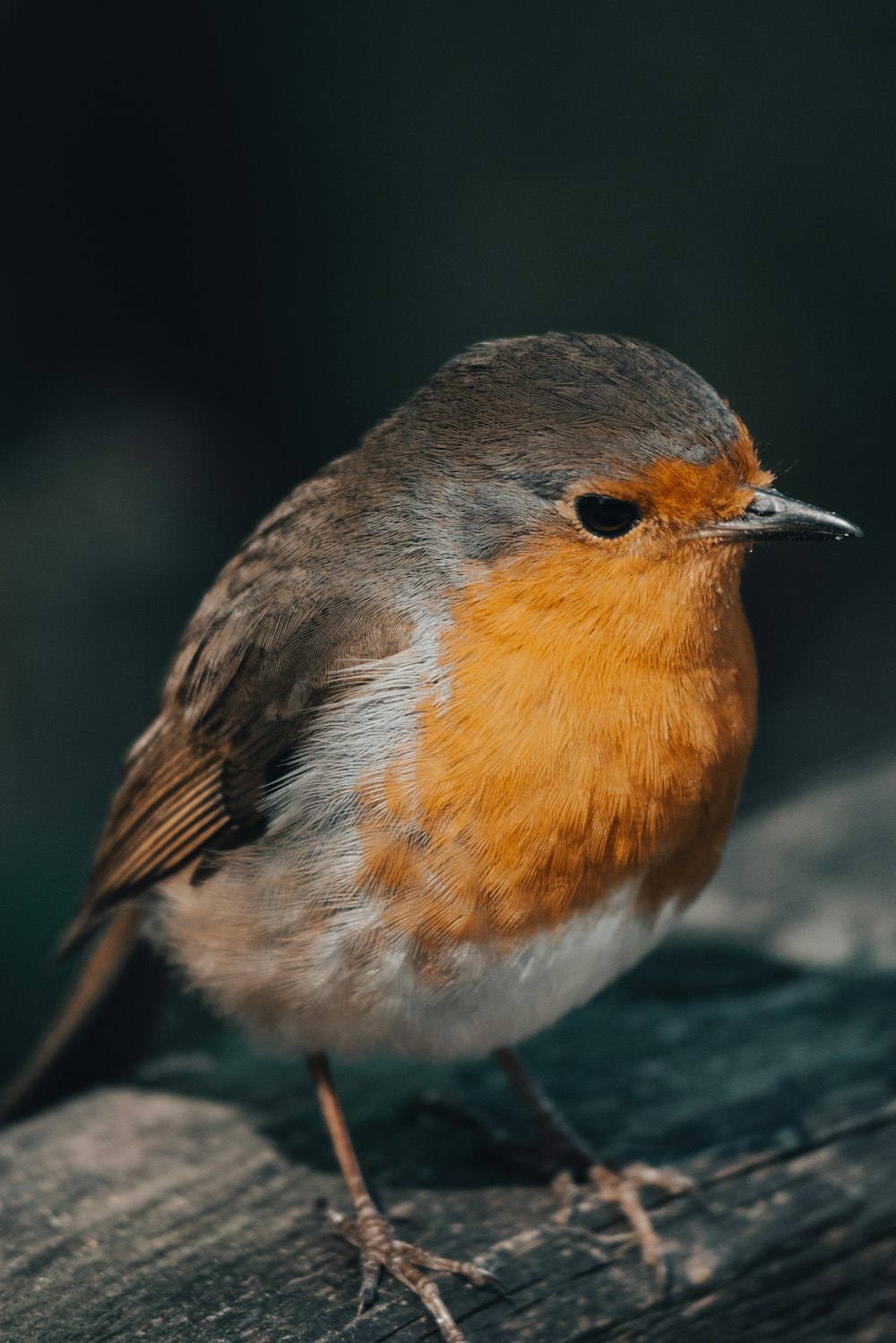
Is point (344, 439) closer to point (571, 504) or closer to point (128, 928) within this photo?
point (128, 928)

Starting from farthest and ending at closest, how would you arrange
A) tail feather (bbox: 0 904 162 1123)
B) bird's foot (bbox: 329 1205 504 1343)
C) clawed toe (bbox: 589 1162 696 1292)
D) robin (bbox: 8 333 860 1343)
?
tail feather (bbox: 0 904 162 1123) < clawed toe (bbox: 589 1162 696 1292) < robin (bbox: 8 333 860 1343) < bird's foot (bbox: 329 1205 504 1343)

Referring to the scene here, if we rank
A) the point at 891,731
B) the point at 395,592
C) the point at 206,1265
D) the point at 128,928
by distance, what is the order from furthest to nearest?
the point at 891,731 < the point at 128,928 < the point at 395,592 < the point at 206,1265

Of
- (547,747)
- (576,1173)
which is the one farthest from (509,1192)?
(547,747)

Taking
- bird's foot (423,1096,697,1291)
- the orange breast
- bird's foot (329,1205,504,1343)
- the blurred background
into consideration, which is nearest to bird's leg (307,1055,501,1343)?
bird's foot (329,1205,504,1343)

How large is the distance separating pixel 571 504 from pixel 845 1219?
4.44 feet

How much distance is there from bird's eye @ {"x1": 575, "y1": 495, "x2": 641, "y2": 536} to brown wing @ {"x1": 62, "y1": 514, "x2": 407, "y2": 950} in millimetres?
362

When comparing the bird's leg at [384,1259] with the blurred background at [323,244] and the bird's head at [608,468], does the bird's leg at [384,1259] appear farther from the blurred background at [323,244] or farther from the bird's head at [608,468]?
the blurred background at [323,244]

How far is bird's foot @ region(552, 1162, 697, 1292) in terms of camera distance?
8.35 feet

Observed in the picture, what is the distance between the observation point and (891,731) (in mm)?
6391

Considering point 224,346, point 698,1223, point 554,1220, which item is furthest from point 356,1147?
point 224,346

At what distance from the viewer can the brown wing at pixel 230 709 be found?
262 cm

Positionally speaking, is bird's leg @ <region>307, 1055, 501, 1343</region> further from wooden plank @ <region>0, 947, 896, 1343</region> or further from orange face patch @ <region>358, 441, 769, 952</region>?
orange face patch @ <region>358, 441, 769, 952</region>

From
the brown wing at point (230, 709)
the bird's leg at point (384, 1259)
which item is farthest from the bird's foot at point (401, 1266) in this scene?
the brown wing at point (230, 709)

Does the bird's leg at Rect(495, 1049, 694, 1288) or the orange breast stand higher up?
the orange breast
